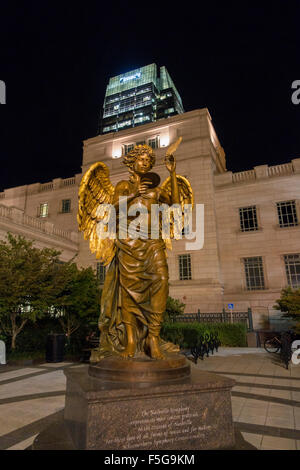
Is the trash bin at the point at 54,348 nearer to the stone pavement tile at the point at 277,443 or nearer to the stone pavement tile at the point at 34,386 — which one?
the stone pavement tile at the point at 34,386

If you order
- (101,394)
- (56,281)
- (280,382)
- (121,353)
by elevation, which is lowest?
(280,382)

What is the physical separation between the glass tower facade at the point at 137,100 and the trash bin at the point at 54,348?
70131 millimetres

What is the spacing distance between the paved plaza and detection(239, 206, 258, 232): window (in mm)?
14548

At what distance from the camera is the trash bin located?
1136cm

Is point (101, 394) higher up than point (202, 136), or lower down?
lower down

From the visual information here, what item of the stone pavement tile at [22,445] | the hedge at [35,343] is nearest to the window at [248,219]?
the hedge at [35,343]

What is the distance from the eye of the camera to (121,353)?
3963 millimetres

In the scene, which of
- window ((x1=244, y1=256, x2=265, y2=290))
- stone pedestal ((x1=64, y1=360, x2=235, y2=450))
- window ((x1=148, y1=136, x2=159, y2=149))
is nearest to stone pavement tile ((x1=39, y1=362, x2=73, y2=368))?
stone pedestal ((x1=64, y1=360, x2=235, y2=450))

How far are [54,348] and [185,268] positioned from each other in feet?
48.0

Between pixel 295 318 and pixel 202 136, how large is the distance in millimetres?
17480

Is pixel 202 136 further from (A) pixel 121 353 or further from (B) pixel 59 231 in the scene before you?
(A) pixel 121 353

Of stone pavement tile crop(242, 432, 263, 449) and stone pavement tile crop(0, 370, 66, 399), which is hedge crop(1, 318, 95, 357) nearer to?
stone pavement tile crop(0, 370, 66, 399)
